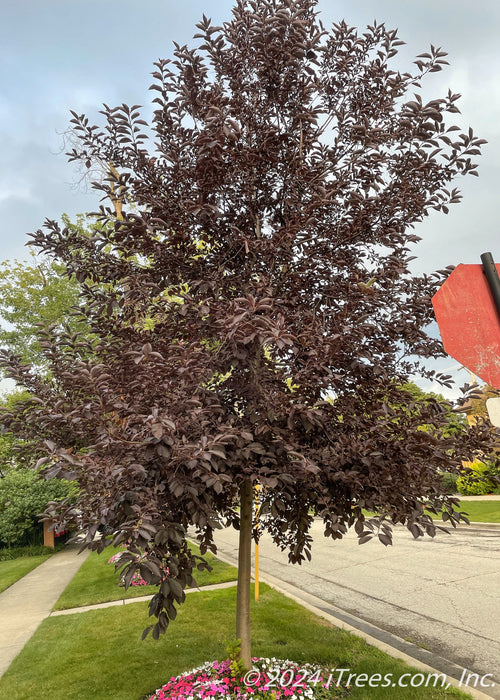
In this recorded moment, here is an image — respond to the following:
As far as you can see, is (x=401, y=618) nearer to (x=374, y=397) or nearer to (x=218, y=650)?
(x=218, y=650)

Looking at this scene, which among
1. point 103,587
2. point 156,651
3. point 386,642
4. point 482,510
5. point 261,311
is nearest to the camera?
point 261,311

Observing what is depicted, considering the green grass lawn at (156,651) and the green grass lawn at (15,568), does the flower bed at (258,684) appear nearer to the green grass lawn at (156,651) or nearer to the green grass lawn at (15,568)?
the green grass lawn at (156,651)

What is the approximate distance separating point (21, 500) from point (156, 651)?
40.7ft

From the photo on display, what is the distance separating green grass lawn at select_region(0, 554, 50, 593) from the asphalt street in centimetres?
575

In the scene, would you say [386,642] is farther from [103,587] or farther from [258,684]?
[103,587]

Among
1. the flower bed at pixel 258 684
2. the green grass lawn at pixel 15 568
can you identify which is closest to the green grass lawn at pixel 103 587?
the green grass lawn at pixel 15 568

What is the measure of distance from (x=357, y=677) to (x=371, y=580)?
537 centimetres

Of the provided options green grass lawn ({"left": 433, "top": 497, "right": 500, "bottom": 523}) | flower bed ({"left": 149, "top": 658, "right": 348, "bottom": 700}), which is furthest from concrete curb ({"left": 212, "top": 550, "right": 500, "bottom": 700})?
green grass lawn ({"left": 433, "top": 497, "right": 500, "bottom": 523})

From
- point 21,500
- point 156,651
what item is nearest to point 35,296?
point 21,500

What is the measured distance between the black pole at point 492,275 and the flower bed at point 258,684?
141 inches

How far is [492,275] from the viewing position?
7.19 ft

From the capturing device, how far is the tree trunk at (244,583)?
159 inches

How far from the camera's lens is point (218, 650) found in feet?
17.6

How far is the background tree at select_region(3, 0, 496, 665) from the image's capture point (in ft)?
9.63
